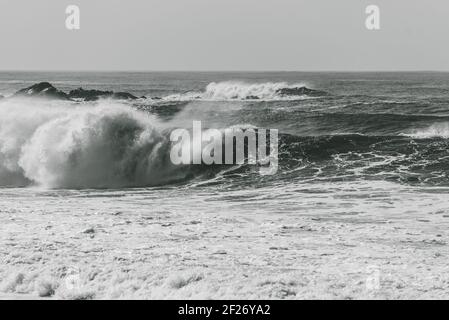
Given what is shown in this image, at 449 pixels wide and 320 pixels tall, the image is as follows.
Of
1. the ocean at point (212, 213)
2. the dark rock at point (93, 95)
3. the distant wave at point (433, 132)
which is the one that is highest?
the dark rock at point (93, 95)

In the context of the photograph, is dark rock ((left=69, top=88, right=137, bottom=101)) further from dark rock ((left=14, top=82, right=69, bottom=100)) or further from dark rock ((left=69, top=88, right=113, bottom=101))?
dark rock ((left=14, top=82, right=69, bottom=100))

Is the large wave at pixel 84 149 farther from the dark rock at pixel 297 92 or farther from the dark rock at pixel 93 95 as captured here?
the dark rock at pixel 297 92

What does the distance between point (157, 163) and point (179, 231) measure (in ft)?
34.3

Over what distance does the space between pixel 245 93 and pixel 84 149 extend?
38733mm

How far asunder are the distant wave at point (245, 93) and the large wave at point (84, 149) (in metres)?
32.5

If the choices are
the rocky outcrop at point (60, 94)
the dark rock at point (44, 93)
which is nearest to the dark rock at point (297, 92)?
the rocky outcrop at point (60, 94)

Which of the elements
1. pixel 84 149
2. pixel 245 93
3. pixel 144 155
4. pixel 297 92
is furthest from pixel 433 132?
pixel 245 93

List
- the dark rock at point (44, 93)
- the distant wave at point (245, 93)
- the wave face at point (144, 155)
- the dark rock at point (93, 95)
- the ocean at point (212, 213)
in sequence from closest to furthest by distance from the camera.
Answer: the ocean at point (212, 213), the wave face at point (144, 155), the dark rock at point (44, 93), the dark rock at point (93, 95), the distant wave at point (245, 93)

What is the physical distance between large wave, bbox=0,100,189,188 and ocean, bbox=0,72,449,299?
0.19 feet

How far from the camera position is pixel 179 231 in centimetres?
1046

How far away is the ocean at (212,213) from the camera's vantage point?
24.1 feet

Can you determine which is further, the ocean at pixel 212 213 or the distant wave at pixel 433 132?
the distant wave at pixel 433 132

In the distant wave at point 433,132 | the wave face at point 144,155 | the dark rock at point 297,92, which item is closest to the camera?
the wave face at point 144,155

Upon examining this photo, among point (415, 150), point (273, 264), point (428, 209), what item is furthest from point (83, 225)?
point (415, 150)
